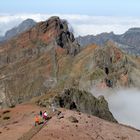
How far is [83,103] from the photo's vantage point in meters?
127

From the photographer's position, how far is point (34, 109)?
74562 mm

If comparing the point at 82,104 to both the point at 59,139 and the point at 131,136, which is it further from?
the point at 59,139

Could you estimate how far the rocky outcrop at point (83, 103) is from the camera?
360 feet

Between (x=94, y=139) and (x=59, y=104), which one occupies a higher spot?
(x=94, y=139)

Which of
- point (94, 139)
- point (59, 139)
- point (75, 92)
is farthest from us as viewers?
point (75, 92)

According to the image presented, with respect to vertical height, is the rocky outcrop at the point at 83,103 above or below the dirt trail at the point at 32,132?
below

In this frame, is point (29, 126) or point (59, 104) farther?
point (59, 104)

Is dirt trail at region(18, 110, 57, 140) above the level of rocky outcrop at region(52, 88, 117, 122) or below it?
above

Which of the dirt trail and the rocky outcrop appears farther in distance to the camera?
the rocky outcrop

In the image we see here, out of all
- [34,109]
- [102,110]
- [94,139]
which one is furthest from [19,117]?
[102,110]

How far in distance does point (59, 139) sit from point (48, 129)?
Result: 372cm

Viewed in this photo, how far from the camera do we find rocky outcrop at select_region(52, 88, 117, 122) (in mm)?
109875

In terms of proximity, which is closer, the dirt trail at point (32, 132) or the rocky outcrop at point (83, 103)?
the dirt trail at point (32, 132)

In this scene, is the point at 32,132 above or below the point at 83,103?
above
